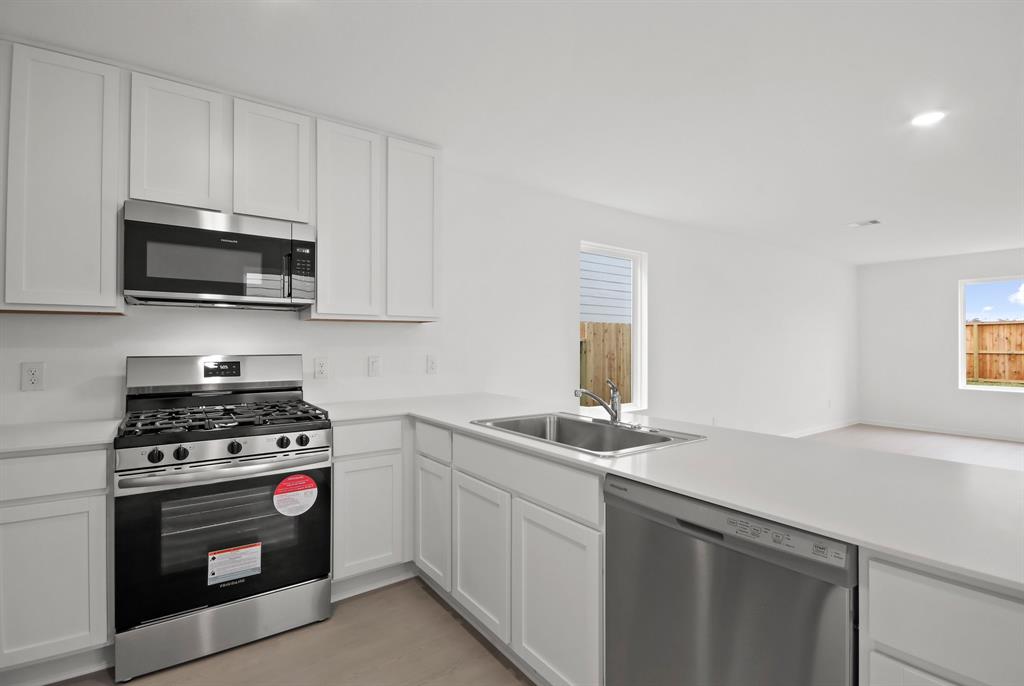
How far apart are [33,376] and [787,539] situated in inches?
117

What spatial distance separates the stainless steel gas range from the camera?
6.39ft

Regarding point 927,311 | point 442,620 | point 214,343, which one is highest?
point 927,311

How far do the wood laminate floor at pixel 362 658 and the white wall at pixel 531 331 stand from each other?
1.22 m

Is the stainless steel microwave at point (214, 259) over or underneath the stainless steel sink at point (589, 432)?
over

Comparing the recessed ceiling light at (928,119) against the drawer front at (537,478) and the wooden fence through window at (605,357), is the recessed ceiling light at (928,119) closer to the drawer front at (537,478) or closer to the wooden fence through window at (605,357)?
the wooden fence through window at (605,357)

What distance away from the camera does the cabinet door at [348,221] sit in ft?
8.82

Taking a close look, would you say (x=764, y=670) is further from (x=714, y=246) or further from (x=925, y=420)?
(x=925, y=420)

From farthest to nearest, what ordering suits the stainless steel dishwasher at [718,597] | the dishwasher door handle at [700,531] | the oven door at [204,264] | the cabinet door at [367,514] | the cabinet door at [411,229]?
the cabinet door at [411,229], the cabinet door at [367,514], the oven door at [204,264], the dishwasher door handle at [700,531], the stainless steel dishwasher at [718,597]

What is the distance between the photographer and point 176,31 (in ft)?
6.56

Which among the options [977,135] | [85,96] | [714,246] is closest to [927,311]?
[714,246]

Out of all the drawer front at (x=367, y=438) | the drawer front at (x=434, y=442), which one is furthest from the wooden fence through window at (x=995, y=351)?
the drawer front at (x=367, y=438)

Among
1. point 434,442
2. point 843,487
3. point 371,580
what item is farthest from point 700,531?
point 371,580

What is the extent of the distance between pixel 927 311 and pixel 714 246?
14.0 ft

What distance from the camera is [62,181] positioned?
2086 mm
